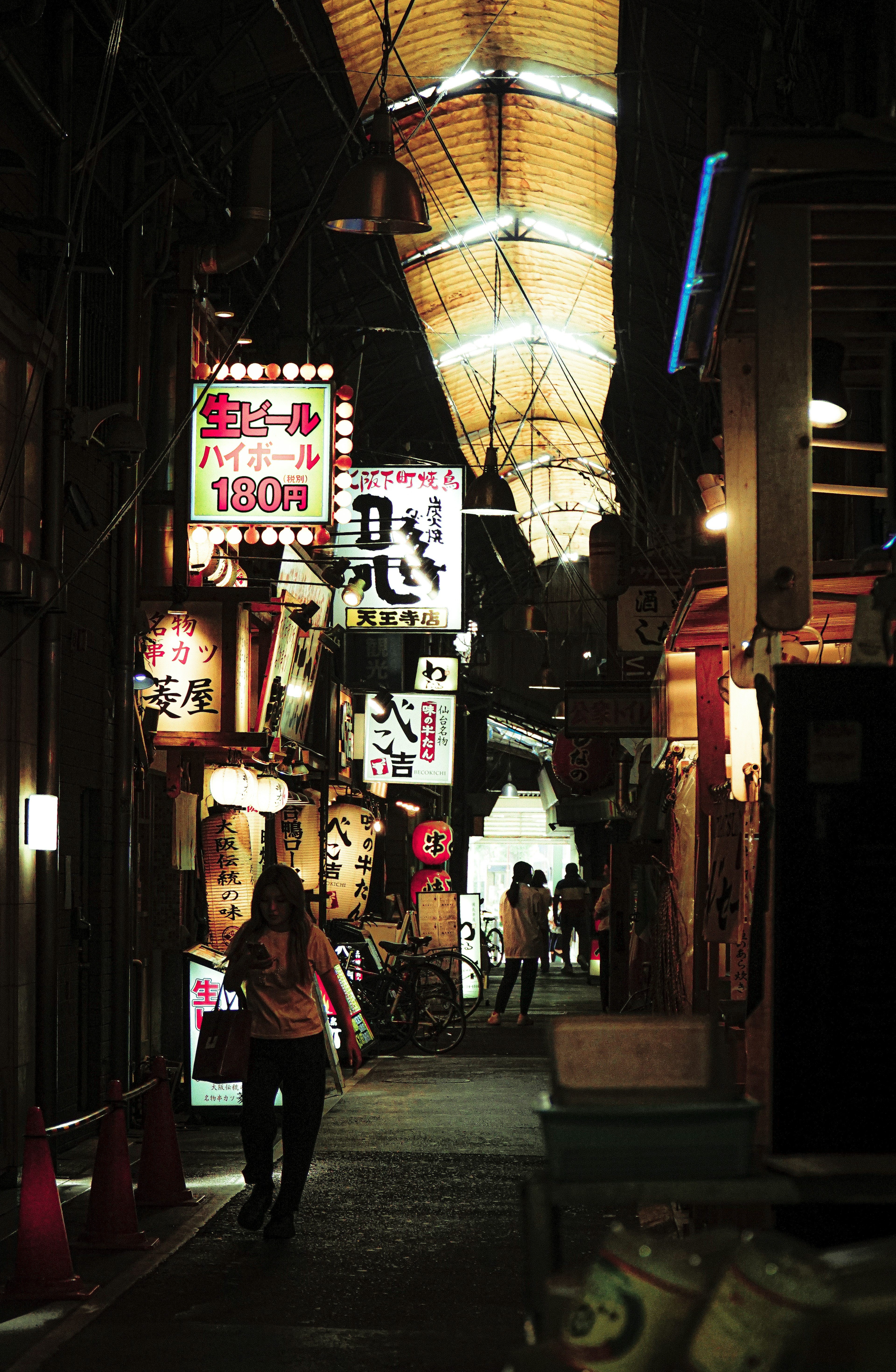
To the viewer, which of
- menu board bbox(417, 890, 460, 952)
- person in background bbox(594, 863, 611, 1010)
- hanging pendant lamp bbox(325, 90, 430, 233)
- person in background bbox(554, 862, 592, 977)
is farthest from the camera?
person in background bbox(554, 862, 592, 977)

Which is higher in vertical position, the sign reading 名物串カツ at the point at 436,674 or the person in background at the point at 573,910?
the sign reading 名物串カツ at the point at 436,674

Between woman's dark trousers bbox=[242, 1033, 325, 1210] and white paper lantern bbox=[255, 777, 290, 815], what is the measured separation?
755cm

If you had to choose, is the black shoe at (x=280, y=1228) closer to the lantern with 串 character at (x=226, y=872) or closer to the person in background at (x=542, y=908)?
the lantern with 串 character at (x=226, y=872)

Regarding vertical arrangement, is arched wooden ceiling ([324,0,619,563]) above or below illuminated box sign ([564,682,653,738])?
above

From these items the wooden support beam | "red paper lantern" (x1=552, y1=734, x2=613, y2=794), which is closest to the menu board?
"red paper lantern" (x1=552, y1=734, x2=613, y2=794)

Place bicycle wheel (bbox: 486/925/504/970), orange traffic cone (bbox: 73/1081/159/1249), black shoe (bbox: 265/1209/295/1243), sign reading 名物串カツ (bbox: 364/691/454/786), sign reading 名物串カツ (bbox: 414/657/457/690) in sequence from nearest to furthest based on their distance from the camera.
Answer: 1. orange traffic cone (bbox: 73/1081/159/1249)
2. black shoe (bbox: 265/1209/295/1243)
3. sign reading 名物串カツ (bbox: 364/691/454/786)
4. sign reading 名物串カツ (bbox: 414/657/457/690)
5. bicycle wheel (bbox: 486/925/504/970)

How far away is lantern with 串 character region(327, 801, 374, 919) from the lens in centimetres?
2286

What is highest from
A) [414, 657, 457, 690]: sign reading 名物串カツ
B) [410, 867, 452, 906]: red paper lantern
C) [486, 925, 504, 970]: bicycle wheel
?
[414, 657, 457, 690]: sign reading 名物串カツ

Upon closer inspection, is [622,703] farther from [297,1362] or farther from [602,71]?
[297,1362]

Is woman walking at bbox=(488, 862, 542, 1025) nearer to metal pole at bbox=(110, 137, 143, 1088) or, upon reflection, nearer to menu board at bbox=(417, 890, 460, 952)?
menu board at bbox=(417, 890, 460, 952)

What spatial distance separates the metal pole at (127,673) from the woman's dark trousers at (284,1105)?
4051 millimetres

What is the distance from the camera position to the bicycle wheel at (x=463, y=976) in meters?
20.5

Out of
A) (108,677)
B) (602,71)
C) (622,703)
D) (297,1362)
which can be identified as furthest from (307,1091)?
(602,71)

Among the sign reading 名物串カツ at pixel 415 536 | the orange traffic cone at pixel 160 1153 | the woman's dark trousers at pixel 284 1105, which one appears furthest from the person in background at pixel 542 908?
the woman's dark trousers at pixel 284 1105
